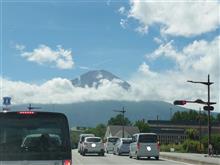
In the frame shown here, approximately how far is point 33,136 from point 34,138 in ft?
0.15

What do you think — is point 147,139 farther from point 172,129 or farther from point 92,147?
point 172,129

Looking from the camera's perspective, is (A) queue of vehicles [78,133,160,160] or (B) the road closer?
(B) the road

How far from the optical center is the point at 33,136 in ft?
35.5

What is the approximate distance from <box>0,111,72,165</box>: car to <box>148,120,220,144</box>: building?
121m

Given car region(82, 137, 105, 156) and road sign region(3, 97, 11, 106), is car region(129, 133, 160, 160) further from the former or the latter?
road sign region(3, 97, 11, 106)

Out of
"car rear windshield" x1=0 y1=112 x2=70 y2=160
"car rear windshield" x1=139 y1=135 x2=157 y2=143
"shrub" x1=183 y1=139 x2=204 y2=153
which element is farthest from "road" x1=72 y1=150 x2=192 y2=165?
"shrub" x1=183 y1=139 x2=204 y2=153

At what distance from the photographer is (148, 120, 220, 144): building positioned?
447 ft

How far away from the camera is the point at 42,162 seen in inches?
419

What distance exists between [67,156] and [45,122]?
807 mm

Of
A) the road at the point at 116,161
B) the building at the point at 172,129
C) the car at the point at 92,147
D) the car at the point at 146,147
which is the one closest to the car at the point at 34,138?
the road at the point at 116,161

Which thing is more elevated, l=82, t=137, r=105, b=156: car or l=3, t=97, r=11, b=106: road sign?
l=3, t=97, r=11, b=106: road sign

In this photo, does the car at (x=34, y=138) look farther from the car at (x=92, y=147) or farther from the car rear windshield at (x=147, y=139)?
the car at (x=92, y=147)

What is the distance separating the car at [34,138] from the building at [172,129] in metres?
121

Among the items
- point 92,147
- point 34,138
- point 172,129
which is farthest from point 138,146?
point 172,129
